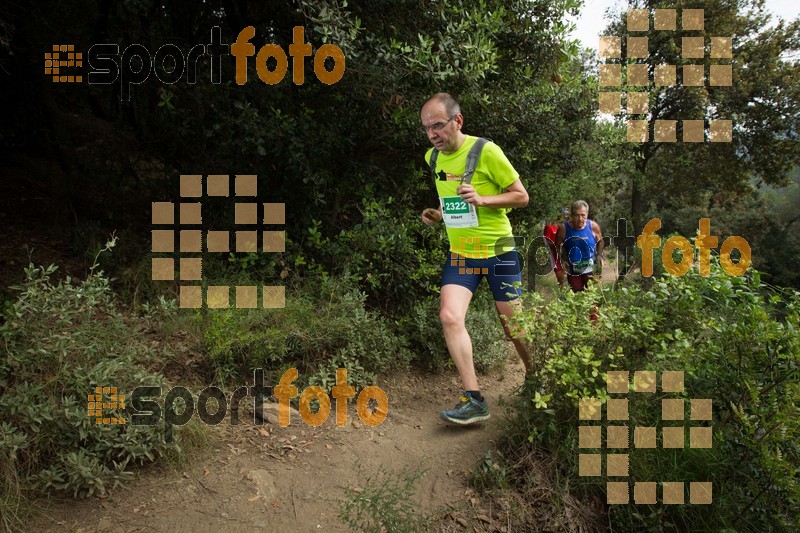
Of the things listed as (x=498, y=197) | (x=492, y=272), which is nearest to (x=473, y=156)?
(x=498, y=197)

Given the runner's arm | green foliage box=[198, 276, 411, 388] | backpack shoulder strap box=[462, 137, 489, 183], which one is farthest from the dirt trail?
backpack shoulder strap box=[462, 137, 489, 183]

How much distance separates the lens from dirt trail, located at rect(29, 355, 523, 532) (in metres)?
2.77

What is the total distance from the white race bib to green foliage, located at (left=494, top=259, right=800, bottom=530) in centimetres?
70

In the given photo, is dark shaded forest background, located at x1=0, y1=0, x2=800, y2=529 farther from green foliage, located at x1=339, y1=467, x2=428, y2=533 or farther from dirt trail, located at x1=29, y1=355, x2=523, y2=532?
green foliage, located at x1=339, y1=467, x2=428, y2=533

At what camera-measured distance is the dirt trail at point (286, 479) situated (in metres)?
2.77

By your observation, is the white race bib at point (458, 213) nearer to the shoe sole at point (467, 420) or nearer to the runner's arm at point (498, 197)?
the runner's arm at point (498, 197)

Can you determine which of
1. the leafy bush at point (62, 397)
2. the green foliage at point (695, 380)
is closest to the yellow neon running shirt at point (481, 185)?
the green foliage at point (695, 380)

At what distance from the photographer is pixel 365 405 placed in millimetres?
4242

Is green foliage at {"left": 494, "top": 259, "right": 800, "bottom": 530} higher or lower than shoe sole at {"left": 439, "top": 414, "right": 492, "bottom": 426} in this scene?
higher

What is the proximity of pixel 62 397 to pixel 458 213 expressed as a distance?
108 inches

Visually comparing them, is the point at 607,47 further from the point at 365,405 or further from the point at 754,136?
the point at 365,405

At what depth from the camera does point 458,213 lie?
368 centimetres

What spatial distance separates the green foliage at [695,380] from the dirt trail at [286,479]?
485 millimetres

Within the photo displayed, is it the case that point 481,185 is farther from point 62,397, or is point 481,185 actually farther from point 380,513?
point 62,397
